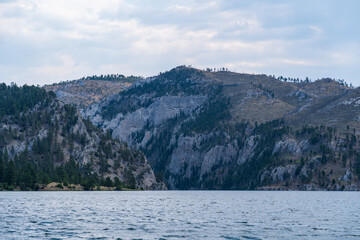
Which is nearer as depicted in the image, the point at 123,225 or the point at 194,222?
the point at 123,225

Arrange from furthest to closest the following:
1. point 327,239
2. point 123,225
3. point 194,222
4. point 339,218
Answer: point 339,218
point 194,222
point 123,225
point 327,239

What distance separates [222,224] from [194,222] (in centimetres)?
587

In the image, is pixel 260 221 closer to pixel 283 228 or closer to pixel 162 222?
pixel 283 228

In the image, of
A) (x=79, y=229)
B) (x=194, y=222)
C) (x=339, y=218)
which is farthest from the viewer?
(x=339, y=218)

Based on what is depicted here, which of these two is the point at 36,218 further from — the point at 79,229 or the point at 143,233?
the point at 143,233

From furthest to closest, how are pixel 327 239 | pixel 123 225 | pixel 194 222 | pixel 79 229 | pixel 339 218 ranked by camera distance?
pixel 339 218 → pixel 194 222 → pixel 123 225 → pixel 79 229 → pixel 327 239

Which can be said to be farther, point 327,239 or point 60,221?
point 60,221

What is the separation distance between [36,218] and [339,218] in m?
59.8

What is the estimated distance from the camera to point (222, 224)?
8669 centimetres

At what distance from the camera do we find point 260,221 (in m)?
Answer: 93.0

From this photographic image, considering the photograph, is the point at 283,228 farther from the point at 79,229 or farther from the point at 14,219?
the point at 14,219

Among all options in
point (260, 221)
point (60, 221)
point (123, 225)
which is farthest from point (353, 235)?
point (60, 221)

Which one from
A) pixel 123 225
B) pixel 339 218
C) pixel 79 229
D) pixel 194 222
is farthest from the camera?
pixel 339 218

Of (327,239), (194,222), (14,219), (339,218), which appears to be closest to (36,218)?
(14,219)
